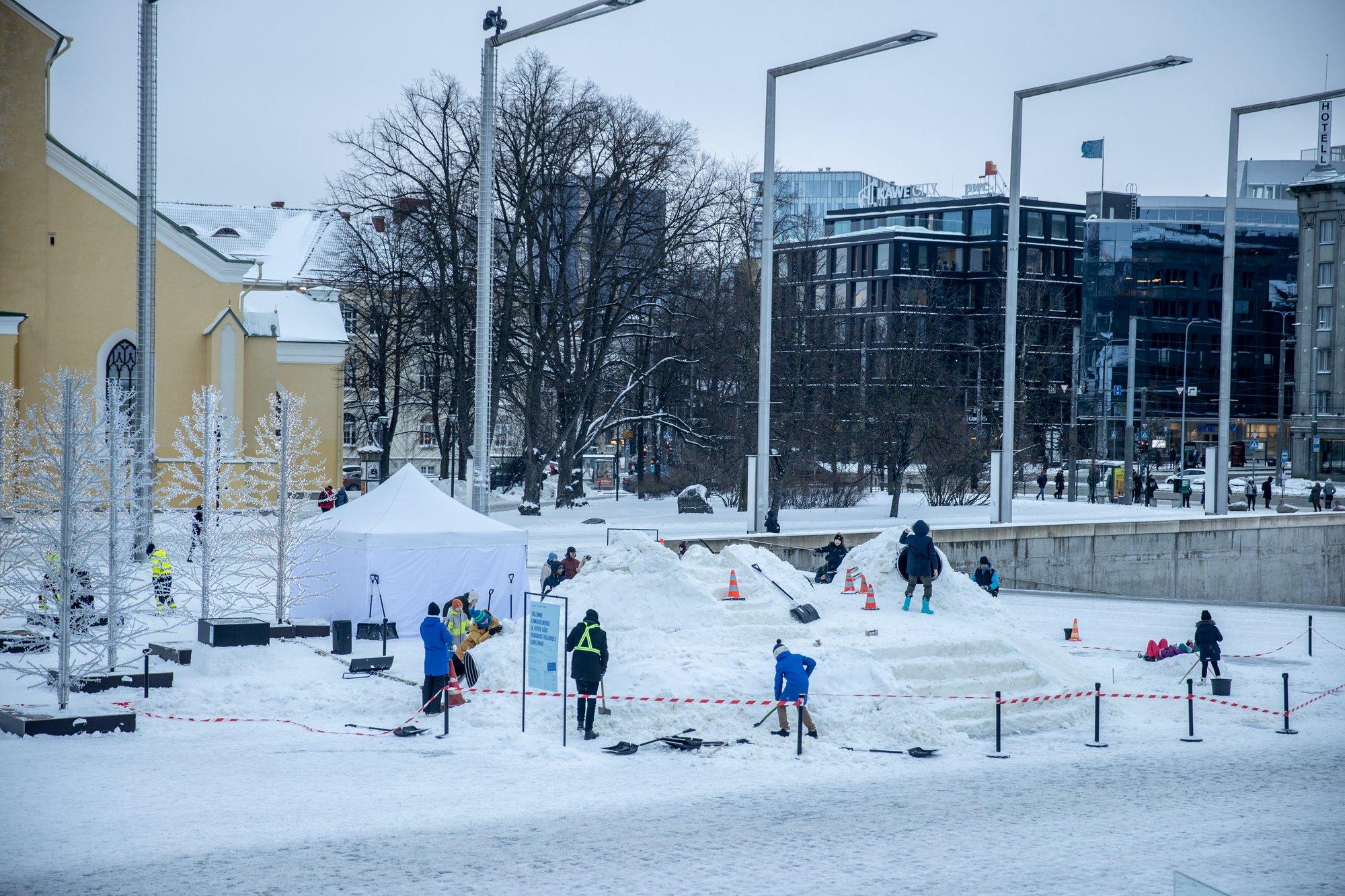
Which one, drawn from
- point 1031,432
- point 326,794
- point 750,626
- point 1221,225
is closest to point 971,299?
point 1221,225

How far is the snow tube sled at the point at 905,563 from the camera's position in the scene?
22312 mm

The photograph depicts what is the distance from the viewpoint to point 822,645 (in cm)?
1867

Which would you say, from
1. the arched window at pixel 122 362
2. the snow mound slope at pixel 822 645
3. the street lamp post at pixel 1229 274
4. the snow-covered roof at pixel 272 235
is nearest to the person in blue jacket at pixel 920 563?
the snow mound slope at pixel 822 645

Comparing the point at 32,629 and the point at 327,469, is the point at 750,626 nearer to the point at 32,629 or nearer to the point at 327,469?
the point at 32,629

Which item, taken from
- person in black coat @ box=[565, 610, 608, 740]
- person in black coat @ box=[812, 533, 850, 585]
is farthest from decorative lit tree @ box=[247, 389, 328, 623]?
person in black coat @ box=[812, 533, 850, 585]

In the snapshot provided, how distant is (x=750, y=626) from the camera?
65.4ft

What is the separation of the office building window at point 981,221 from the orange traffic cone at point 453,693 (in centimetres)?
9350

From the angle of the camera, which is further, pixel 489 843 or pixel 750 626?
pixel 750 626

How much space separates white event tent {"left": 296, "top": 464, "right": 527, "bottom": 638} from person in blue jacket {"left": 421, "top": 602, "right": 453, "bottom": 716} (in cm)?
582

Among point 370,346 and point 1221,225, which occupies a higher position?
point 1221,225

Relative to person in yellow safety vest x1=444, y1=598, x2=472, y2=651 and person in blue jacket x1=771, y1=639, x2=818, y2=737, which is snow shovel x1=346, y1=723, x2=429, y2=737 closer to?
person in yellow safety vest x1=444, y1=598, x2=472, y2=651

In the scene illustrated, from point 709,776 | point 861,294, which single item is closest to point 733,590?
point 709,776

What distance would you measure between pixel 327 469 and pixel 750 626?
37.7 metres

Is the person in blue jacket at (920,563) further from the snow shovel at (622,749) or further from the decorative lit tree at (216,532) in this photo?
the decorative lit tree at (216,532)
